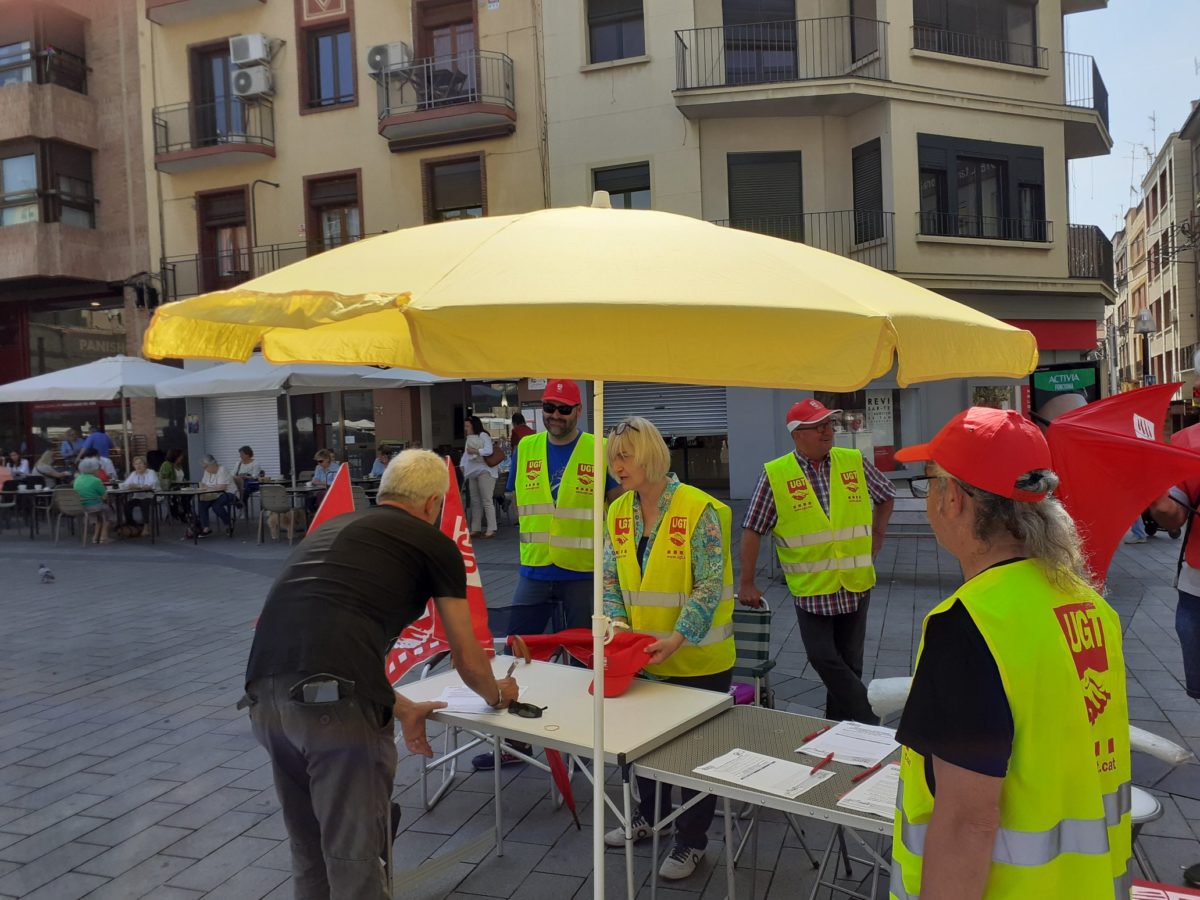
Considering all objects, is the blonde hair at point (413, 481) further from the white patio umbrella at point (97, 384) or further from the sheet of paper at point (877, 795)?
the white patio umbrella at point (97, 384)

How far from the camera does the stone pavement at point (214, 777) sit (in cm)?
358

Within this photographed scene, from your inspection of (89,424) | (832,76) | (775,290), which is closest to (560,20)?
(832,76)

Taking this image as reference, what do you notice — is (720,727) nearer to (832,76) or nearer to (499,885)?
(499,885)

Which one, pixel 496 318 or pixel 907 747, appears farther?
pixel 496 318

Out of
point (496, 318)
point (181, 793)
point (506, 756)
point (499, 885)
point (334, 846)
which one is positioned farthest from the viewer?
point (506, 756)

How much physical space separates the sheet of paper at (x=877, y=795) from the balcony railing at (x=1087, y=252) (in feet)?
62.3

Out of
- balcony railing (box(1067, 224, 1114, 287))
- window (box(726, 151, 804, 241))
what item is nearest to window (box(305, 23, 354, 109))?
window (box(726, 151, 804, 241))

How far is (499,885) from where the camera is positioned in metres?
3.51

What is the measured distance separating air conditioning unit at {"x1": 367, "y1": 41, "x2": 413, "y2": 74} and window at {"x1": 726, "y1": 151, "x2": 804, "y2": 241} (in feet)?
24.0

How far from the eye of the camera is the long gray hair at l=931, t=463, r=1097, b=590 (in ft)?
5.47

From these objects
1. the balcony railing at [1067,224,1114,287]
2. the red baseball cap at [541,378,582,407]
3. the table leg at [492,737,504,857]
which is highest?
the balcony railing at [1067,224,1114,287]

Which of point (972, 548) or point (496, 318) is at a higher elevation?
point (496, 318)

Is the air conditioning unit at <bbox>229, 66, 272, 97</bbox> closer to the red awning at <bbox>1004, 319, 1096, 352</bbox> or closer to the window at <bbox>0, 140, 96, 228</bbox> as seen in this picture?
the window at <bbox>0, 140, 96, 228</bbox>

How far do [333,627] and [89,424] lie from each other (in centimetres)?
2260
